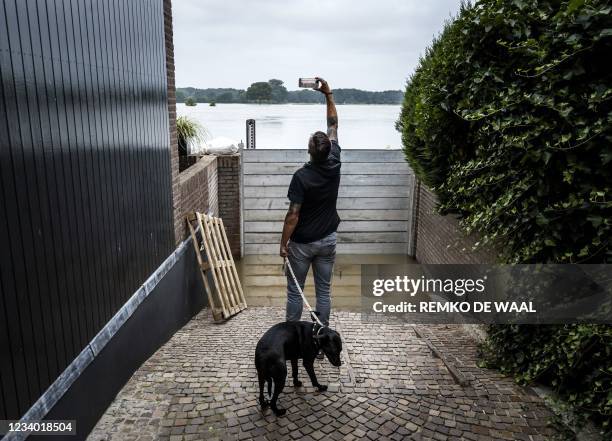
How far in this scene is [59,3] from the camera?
254 cm

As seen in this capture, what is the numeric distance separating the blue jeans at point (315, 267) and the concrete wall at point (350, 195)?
5.27 metres

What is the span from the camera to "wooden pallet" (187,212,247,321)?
18.2 feet

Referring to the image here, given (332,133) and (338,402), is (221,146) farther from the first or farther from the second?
(338,402)

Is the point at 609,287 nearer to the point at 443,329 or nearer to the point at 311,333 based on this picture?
the point at 311,333

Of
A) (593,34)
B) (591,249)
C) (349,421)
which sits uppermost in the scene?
(593,34)

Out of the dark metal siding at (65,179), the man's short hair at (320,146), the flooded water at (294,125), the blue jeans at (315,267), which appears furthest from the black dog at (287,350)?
the flooded water at (294,125)

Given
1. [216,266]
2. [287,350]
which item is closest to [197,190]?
[216,266]

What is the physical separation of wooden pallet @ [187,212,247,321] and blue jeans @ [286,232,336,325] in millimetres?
1879

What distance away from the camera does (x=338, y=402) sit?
3102mm

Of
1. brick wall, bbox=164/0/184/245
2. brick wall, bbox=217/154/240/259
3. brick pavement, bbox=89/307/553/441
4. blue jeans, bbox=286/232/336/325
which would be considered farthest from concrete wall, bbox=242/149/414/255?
blue jeans, bbox=286/232/336/325

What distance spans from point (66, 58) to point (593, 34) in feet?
10.5

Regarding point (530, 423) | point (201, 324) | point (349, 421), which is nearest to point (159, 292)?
point (201, 324)

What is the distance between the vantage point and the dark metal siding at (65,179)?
2111 mm

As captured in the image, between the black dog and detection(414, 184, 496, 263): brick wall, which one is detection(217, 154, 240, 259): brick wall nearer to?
detection(414, 184, 496, 263): brick wall
